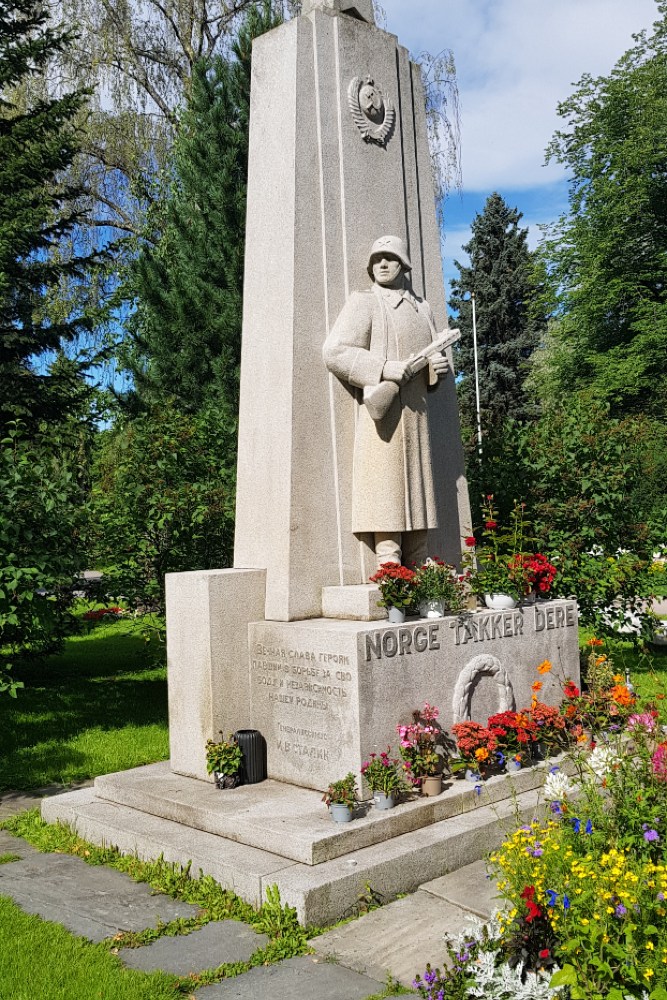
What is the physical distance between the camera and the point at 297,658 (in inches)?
243

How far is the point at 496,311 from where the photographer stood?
120ft

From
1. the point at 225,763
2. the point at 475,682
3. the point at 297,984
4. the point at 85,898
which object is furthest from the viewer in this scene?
the point at 475,682

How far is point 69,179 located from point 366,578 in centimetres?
1498

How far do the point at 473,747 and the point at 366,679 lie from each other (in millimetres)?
882

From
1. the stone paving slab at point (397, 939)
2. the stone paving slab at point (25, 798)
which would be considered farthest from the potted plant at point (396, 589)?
the stone paving slab at point (25, 798)

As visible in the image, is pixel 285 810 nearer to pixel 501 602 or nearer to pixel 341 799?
pixel 341 799

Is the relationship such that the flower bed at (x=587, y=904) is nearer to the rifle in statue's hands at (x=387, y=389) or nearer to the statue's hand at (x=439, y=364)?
the rifle in statue's hands at (x=387, y=389)

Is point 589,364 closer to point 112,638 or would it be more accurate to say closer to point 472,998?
point 112,638

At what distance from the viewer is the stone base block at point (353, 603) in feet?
21.4

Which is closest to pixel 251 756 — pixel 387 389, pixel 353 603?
pixel 353 603

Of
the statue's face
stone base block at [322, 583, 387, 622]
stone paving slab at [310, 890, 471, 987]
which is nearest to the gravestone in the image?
stone base block at [322, 583, 387, 622]

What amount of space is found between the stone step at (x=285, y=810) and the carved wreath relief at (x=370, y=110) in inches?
187

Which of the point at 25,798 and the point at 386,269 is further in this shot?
the point at 25,798

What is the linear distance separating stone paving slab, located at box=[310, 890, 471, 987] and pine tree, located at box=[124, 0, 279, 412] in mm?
10699
